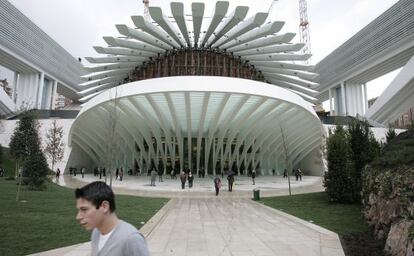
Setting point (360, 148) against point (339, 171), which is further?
point (360, 148)

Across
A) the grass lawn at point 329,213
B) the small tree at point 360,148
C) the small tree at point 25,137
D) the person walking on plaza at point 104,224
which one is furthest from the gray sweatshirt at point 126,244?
the small tree at point 25,137

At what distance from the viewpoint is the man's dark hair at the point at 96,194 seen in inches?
78.7

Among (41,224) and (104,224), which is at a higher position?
(104,224)

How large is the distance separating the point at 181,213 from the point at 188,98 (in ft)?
43.9

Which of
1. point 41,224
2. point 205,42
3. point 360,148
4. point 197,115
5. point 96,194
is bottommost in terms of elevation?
point 41,224

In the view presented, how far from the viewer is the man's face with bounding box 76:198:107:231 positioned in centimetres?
197

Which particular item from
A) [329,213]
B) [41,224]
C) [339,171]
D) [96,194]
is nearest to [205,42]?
[339,171]

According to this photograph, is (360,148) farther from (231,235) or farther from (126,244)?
(126,244)

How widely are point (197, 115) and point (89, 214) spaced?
28.3 meters

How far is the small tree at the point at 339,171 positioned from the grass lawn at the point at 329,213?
0.53 m

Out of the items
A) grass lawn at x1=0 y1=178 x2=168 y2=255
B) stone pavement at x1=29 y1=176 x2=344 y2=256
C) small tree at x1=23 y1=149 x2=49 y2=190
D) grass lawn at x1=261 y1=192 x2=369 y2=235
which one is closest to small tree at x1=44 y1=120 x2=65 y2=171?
small tree at x1=23 y1=149 x2=49 y2=190

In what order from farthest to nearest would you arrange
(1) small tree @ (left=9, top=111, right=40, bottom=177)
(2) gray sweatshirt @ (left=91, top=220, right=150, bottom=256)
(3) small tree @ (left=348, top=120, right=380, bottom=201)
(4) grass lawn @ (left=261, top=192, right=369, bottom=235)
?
(1) small tree @ (left=9, top=111, right=40, bottom=177) < (3) small tree @ (left=348, top=120, right=380, bottom=201) < (4) grass lawn @ (left=261, top=192, right=369, bottom=235) < (2) gray sweatshirt @ (left=91, top=220, right=150, bottom=256)

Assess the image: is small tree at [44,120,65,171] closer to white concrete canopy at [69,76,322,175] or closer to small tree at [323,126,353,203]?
white concrete canopy at [69,76,322,175]

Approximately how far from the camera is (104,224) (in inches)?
80.6
